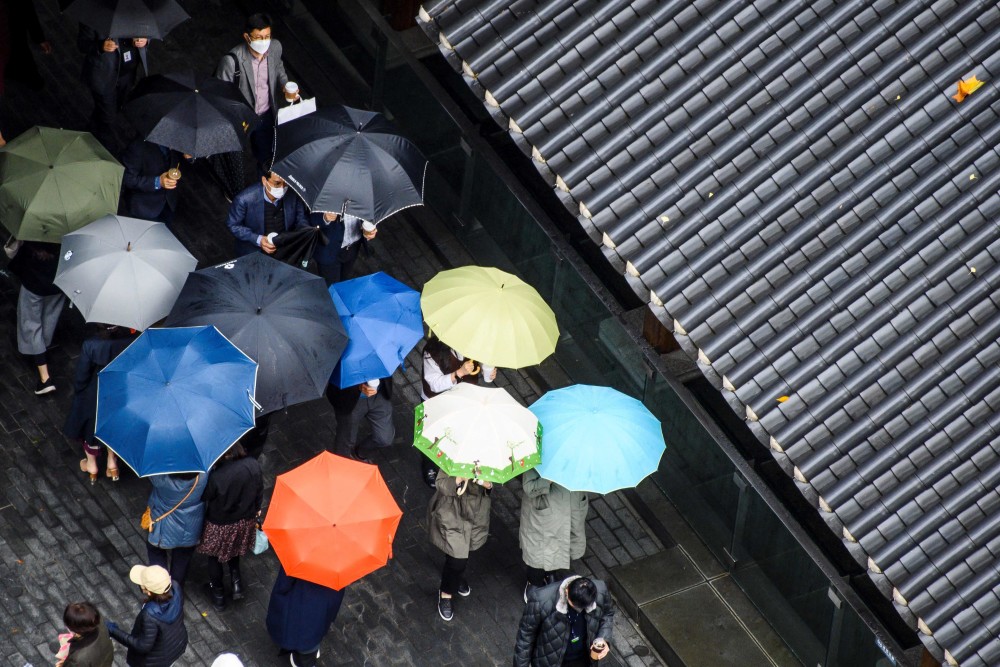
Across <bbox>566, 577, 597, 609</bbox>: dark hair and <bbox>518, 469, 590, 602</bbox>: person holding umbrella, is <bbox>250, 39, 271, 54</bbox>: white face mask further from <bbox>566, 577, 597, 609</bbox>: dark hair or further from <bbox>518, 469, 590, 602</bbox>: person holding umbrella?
<bbox>566, 577, 597, 609</bbox>: dark hair

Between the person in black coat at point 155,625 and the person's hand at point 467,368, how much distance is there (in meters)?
3.27

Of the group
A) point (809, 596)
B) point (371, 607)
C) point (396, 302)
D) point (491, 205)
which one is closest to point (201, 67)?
point (491, 205)

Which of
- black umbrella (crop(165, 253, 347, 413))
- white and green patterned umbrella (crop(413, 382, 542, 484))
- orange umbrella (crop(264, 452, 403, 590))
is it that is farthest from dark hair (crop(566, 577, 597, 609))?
black umbrella (crop(165, 253, 347, 413))

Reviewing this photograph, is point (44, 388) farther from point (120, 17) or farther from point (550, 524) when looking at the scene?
point (550, 524)

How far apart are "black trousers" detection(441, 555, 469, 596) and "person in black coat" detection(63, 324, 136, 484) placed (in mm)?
2928

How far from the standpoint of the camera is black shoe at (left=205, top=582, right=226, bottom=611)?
1448 centimetres

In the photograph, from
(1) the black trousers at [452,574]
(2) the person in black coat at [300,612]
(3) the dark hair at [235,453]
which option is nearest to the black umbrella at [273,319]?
(3) the dark hair at [235,453]

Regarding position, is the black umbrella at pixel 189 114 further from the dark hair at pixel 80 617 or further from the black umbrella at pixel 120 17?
the dark hair at pixel 80 617

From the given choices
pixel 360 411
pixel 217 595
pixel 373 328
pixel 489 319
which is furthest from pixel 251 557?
pixel 489 319

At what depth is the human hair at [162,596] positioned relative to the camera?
1249cm

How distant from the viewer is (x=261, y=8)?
1998cm

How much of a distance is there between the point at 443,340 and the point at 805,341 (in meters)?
3.02

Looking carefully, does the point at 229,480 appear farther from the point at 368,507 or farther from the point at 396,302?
the point at 396,302

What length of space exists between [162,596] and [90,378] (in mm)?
2570
